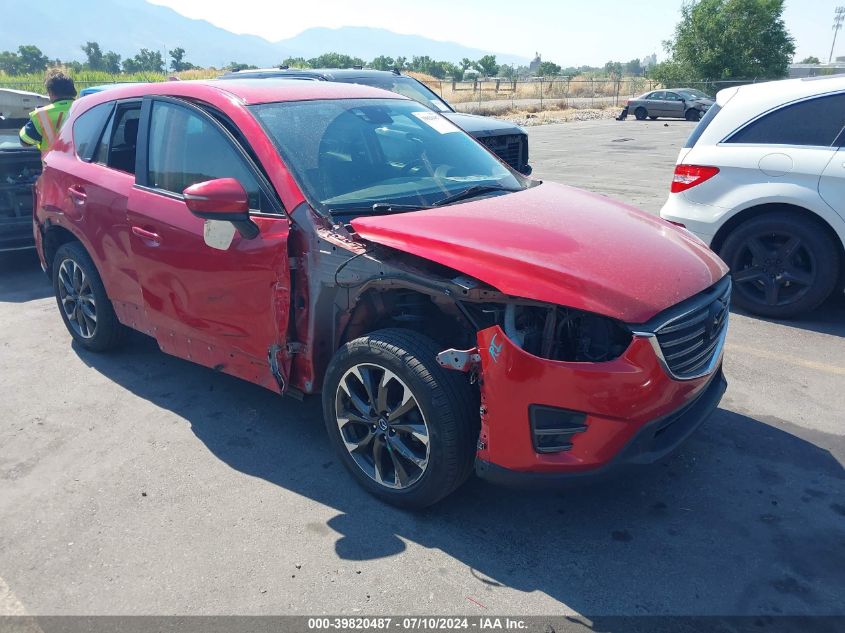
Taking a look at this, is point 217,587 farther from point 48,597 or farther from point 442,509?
point 442,509

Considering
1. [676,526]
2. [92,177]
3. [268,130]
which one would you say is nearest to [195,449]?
[268,130]

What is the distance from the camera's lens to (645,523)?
9.83 feet

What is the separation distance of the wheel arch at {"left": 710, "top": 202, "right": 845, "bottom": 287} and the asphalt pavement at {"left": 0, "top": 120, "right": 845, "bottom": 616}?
3.74 feet

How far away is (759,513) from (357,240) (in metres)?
2.20

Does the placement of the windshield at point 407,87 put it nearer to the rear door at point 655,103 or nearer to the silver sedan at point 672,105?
the silver sedan at point 672,105

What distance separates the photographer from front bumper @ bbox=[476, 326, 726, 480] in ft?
8.39

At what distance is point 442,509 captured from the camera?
312cm

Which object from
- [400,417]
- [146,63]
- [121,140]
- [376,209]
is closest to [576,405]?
[400,417]

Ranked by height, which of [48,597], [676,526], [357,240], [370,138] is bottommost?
[48,597]

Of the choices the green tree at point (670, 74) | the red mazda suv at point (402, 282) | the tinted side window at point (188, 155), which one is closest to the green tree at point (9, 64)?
the green tree at point (670, 74)

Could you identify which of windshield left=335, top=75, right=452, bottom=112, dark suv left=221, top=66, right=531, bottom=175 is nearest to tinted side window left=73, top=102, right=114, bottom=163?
dark suv left=221, top=66, right=531, bottom=175

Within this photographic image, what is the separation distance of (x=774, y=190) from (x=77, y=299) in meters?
5.33

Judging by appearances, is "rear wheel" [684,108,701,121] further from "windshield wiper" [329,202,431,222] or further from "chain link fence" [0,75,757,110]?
"windshield wiper" [329,202,431,222]

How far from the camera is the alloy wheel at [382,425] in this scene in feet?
9.64
